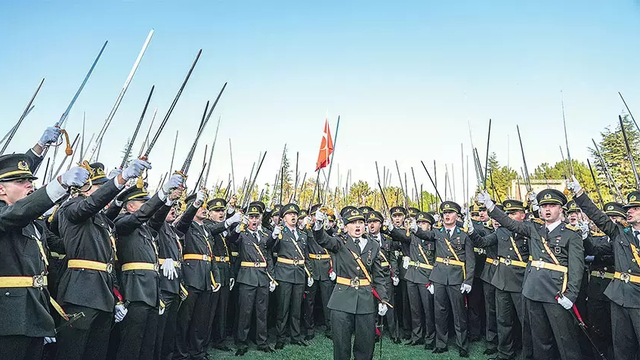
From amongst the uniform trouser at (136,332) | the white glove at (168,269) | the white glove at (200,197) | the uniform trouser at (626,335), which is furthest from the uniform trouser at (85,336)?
the uniform trouser at (626,335)

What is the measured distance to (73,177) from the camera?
11.1ft

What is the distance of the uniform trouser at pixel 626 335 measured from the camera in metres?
5.78

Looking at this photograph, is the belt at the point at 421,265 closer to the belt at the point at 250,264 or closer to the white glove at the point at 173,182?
the belt at the point at 250,264

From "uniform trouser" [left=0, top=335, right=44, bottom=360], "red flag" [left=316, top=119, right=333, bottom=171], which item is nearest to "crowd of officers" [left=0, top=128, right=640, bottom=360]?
"uniform trouser" [left=0, top=335, right=44, bottom=360]

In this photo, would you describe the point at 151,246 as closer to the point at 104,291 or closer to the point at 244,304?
the point at 104,291

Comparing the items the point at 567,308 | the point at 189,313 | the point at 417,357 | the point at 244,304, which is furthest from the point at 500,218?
the point at 189,313

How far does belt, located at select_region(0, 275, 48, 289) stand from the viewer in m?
3.47

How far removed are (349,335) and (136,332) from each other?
9.21 ft

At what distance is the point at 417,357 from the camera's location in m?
8.00

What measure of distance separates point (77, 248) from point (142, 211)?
2.69 feet

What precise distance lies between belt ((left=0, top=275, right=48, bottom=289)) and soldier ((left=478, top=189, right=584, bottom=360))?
20.0 ft

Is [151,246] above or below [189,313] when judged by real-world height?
above

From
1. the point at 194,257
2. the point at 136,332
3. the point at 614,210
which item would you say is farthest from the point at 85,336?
the point at 614,210

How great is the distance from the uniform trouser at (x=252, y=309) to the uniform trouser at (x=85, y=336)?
3.61m
